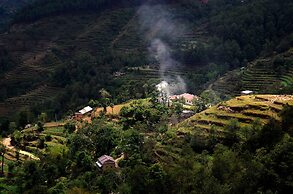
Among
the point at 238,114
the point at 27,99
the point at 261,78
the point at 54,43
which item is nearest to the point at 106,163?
the point at 238,114

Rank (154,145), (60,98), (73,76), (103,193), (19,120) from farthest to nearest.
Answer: (73,76)
(60,98)
(19,120)
(154,145)
(103,193)

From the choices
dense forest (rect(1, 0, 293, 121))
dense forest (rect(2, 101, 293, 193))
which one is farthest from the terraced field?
dense forest (rect(2, 101, 293, 193))

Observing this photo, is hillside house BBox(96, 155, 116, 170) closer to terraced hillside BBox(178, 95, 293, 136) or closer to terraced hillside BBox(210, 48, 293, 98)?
terraced hillside BBox(178, 95, 293, 136)

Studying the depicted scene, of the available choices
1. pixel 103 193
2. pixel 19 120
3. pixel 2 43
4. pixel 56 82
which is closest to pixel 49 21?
pixel 2 43

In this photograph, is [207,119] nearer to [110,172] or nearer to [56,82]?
[110,172]

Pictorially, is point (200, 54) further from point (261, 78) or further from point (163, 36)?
point (261, 78)

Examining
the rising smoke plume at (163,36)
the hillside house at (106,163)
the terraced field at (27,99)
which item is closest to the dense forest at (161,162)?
the hillside house at (106,163)
